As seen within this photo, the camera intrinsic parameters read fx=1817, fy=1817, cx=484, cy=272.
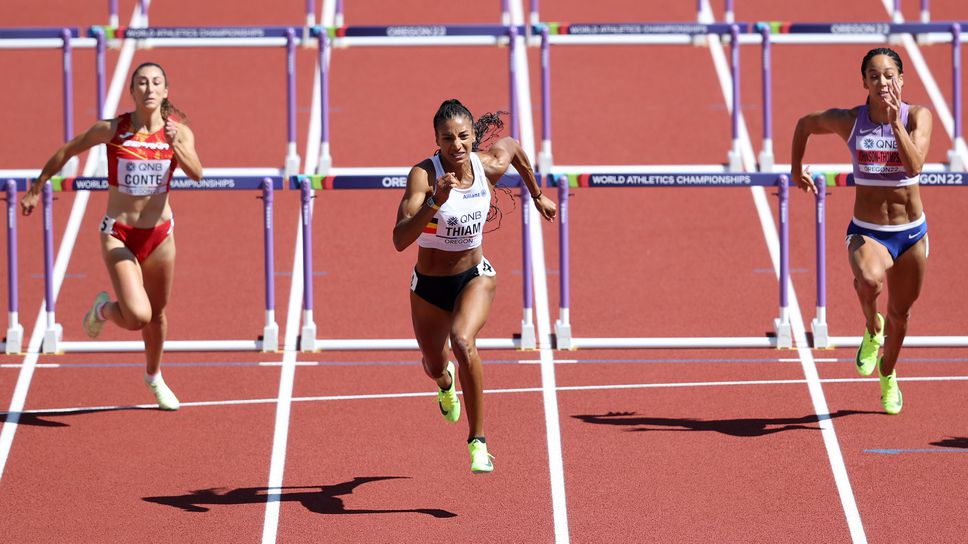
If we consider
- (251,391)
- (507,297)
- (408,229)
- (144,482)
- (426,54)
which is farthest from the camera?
(426,54)

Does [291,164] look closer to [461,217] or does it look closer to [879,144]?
[461,217]

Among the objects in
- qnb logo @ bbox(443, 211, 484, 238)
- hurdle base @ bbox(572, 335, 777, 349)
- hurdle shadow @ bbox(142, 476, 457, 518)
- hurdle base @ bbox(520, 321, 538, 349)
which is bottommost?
hurdle shadow @ bbox(142, 476, 457, 518)

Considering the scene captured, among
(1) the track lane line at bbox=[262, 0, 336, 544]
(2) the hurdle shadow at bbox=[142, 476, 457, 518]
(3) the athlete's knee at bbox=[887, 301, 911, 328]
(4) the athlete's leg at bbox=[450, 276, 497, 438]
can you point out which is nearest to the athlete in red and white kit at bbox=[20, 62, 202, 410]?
(1) the track lane line at bbox=[262, 0, 336, 544]

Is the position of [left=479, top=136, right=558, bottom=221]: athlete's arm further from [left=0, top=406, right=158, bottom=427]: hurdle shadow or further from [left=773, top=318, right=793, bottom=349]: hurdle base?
[left=0, top=406, right=158, bottom=427]: hurdle shadow

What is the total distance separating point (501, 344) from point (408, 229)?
3223 millimetres

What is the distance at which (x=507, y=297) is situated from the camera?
12453mm

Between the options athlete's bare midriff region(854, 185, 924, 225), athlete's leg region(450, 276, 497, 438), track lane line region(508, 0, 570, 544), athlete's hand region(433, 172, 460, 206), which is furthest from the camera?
athlete's bare midriff region(854, 185, 924, 225)

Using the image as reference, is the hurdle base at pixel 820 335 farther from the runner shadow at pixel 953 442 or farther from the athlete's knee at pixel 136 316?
the athlete's knee at pixel 136 316

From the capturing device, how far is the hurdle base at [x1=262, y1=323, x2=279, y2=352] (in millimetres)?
11656

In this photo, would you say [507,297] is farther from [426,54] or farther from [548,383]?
[426,54]

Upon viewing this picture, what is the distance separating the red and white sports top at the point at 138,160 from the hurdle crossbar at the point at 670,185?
268 centimetres

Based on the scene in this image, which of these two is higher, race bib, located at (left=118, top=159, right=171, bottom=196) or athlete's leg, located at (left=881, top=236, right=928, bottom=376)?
race bib, located at (left=118, top=159, right=171, bottom=196)

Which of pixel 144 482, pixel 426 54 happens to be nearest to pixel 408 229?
pixel 144 482

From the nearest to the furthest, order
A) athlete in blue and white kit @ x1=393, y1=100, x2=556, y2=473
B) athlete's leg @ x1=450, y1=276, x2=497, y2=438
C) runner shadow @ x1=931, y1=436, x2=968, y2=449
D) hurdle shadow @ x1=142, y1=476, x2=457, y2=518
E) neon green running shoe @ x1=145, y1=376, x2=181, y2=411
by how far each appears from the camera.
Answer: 1. athlete in blue and white kit @ x1=393, y1=100, x2=556, y2=473
2. athlete's leg @ x1=450, y1=276, x2=497, y2=438
3. hurdle shadow @ x1=142, y1=476, x2=457, y2=518
4. runner shadow @ x1=931, y1=436, x2=968, y2=449
5. neon green running shoe @ x1=145, y1=376, x2=181, y2=411
